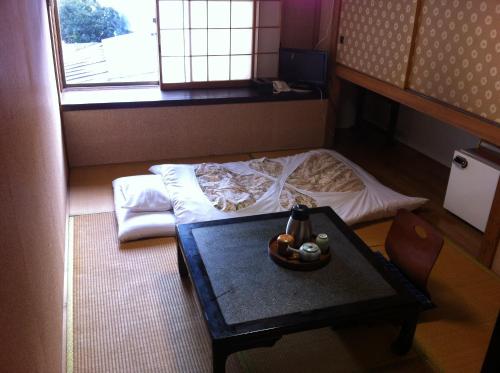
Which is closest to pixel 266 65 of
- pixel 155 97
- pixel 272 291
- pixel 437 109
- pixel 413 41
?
pixel 155 97

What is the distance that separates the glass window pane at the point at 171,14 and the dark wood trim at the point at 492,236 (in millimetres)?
3230

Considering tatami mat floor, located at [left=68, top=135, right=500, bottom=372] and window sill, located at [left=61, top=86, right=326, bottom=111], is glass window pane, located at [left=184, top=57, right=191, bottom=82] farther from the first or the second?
tatami mat floor, located at [left=68, top=135, right=500, bottom=372]

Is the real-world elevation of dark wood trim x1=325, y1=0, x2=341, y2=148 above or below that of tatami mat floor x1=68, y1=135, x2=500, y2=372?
above

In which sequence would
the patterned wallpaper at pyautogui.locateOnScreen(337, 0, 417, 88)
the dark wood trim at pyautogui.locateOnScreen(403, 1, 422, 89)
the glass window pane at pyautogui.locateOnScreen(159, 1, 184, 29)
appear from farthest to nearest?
the glass window pane at pyautogui.locateOnScreen(159, 1, 184, 29), the patterned wallpaper at pyautogui.locateOnScreen(337, 0, 417, 88), the dark wood trim at pyautogui.locateOnScreen(403, 1, 422, 89)

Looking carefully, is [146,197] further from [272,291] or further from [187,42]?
[187,42]

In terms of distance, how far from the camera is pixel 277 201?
3.61 meters

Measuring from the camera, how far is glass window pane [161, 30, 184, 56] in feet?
15.5

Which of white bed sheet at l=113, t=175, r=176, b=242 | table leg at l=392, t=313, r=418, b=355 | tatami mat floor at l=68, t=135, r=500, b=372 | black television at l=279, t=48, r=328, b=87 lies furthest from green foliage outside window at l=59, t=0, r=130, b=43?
table leg at l=392, t=313, r=418, b=355

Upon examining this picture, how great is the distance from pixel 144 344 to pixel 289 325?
0.81m

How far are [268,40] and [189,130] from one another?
134 centimetres

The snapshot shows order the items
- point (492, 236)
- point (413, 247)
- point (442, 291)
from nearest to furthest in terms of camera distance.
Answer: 1. point (413, 247)
2. point (442, 291)
3. point (492, 236)

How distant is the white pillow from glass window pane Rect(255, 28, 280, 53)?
214 cm

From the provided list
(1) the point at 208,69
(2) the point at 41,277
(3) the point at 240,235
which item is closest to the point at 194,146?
(1) the point at 208,69

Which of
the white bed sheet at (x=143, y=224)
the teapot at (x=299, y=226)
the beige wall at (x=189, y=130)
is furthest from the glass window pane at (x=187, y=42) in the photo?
the teapot at (x=299, y=226)
